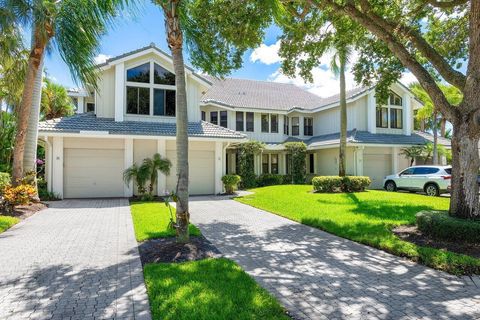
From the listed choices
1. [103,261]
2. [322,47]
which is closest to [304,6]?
[322,47]

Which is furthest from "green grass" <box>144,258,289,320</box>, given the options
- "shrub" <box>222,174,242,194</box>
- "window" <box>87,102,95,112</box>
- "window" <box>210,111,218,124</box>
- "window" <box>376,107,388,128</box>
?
"window" <box>376,107,388,128</box>

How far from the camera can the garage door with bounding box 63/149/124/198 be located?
16.0 meters

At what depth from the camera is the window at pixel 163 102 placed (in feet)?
58.5

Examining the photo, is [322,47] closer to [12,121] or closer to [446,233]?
[446,233]

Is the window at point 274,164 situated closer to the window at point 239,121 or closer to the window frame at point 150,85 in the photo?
the window at point 239,121

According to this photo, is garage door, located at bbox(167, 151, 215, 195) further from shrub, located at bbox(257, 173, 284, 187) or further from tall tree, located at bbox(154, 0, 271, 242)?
tall tree, located at bbox(154, 0, 271, 242)

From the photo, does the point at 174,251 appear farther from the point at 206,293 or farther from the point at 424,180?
the point at 424,180

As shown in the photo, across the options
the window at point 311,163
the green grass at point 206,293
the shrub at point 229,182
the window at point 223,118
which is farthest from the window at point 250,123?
the green grass at point 206,293

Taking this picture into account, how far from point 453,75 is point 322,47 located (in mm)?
5900

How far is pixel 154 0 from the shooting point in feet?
22.8

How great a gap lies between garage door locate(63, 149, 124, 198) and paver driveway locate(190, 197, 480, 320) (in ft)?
32.6

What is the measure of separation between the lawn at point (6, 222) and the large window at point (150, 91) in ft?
28.8

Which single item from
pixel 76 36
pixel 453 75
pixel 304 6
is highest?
pixel 304 6

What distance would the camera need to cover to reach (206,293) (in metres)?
4.40
